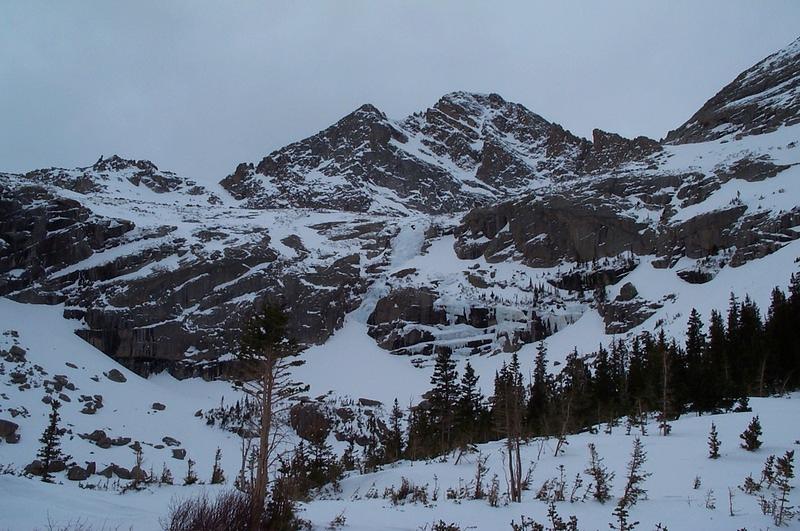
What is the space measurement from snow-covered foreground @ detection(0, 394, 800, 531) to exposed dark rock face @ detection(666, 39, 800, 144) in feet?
391

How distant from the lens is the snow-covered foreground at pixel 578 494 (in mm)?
9344

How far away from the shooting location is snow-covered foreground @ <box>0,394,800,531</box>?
9344mm

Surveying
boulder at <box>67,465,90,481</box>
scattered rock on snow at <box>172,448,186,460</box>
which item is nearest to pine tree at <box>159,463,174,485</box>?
boulder at <box>67,465,90,481</box>

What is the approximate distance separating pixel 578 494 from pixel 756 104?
14588cm

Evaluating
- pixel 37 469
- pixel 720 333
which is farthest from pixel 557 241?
pixel 37 469

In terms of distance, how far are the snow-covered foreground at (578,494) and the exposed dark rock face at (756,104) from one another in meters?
119

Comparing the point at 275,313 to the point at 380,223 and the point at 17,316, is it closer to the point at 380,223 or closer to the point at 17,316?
the point at 17,316

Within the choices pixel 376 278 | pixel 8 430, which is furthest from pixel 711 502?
pixel 376 278

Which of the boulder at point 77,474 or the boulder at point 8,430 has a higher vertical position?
the boulder at point 8,430

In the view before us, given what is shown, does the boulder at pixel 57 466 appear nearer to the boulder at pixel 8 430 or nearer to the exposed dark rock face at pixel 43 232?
the boulder at pixel 8 430

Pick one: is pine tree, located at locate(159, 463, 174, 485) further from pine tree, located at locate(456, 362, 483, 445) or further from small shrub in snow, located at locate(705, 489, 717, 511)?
pine tree, located at locate(456, 362, 483, 445)

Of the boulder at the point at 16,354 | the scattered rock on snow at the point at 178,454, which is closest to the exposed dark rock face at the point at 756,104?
the scattered rock on snow at the point at 178,454

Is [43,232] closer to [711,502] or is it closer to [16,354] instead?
[16,354]

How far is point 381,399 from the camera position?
8756cm
